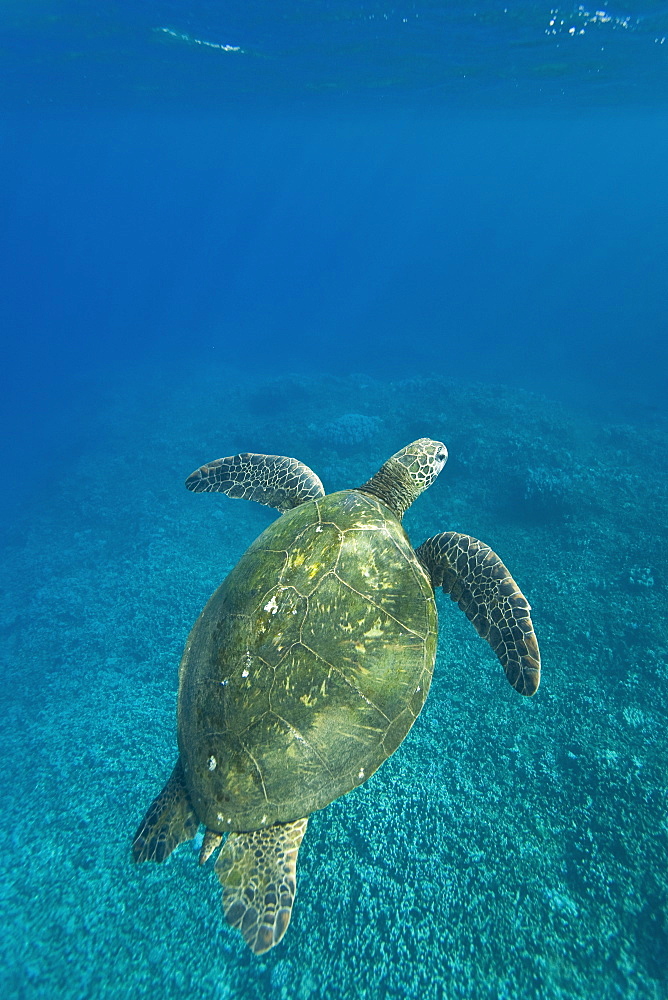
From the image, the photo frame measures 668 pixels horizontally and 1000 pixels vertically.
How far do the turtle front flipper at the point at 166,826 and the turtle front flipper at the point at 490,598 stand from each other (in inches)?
93.2

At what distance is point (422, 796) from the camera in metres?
4.46

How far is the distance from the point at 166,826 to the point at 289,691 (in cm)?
122

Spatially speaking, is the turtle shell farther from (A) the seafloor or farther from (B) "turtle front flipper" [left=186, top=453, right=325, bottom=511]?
(A) the seafloor

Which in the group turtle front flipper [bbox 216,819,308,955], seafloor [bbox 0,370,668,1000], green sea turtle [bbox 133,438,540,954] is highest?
green sea turtle [bbox 133,438,540,954]

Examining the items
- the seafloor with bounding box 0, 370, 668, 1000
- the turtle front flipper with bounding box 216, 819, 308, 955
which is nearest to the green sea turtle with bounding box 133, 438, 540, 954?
the turtle front flipper with bounding box 216, 819, 308, 955

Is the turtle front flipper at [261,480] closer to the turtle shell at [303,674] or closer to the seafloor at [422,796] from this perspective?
the turtle shell at [303,674]

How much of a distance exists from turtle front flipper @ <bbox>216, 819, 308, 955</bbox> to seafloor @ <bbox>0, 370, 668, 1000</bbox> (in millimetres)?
1723

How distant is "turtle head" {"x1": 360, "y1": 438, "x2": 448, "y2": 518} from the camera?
4438mm

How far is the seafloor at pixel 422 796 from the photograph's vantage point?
3.56 meters

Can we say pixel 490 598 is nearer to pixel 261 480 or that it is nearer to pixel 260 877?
pixel 260 877

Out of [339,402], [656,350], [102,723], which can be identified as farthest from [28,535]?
[656,350]

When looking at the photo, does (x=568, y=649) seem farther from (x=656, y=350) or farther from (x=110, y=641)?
(x=656, y=350)

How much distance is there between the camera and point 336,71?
18828 millimetres

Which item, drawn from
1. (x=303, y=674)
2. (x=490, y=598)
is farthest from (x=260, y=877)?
(x=490, y=598)
